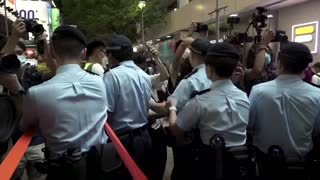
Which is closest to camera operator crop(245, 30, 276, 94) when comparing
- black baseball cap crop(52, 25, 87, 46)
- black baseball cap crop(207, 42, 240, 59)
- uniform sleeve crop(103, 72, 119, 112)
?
black baseball cap crop(207, 42, 240, 59)

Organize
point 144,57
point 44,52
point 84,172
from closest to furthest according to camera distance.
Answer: point 84,172 → point 44,52 → point 144,57

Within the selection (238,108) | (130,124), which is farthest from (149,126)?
(238,108)

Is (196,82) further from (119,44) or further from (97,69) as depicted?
(97,69)

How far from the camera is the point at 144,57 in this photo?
259 inches

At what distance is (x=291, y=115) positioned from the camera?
3.14 m

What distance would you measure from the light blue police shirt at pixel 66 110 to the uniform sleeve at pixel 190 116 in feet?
2.17

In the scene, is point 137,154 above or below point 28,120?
below

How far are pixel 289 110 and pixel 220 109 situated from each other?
537mm

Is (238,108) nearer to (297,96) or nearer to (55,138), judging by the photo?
(297,96)

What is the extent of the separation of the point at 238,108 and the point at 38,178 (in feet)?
7.90

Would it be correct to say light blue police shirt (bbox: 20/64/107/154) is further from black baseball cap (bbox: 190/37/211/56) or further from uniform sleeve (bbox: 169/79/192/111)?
black baseball cap (bbox: 190/37/211/56)

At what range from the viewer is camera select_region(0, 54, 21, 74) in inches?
106

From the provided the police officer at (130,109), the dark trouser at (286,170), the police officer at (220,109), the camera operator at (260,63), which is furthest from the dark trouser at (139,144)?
the camera operator at (260,63)

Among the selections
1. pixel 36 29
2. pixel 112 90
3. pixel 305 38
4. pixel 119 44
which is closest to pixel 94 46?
pixel 119 44
